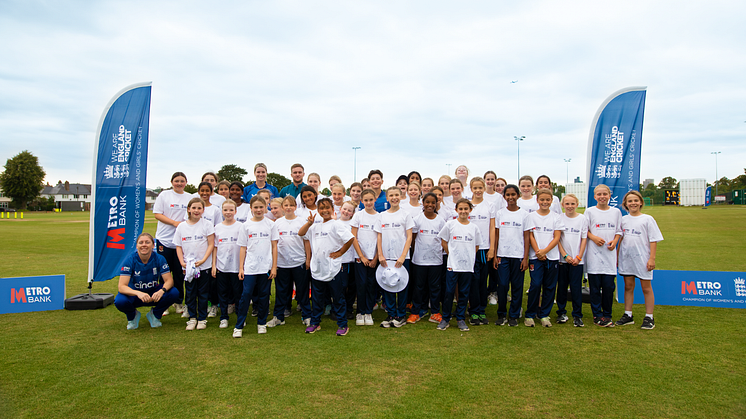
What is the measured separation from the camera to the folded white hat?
5.26 meters

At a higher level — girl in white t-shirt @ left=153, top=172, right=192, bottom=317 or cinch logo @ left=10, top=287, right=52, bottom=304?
girl in white t-shirt @ left=153, top=172, right=192, bottom=317

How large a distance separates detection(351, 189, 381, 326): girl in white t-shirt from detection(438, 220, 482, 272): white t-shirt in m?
1.00

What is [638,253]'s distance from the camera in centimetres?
532

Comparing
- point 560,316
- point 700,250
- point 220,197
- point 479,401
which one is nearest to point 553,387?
point 479,401

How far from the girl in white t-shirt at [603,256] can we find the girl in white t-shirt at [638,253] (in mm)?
139

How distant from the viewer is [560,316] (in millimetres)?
5570

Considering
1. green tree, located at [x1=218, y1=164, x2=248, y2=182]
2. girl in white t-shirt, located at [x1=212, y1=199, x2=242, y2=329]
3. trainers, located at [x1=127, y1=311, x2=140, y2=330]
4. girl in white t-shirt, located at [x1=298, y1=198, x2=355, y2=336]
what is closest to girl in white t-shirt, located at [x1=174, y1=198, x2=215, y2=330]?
girl in white t-shirt, located at [x1=212, y1=199, x2=242, y2=329]

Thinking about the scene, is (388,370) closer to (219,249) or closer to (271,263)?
(271,263)

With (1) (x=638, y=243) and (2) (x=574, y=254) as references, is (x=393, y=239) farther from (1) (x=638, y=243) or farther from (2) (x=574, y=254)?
(1) (x=638, y=243)

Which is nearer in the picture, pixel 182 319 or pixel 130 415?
pixel 130 415

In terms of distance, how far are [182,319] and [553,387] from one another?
16.1 ft

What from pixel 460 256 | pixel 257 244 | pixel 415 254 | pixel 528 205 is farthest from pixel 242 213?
pixel 528 205

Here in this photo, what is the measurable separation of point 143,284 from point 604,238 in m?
6.19

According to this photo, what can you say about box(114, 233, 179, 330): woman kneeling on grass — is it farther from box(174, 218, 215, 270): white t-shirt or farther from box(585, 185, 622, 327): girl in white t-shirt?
box(585, 185, 622, 327): girl in white t-shirt
